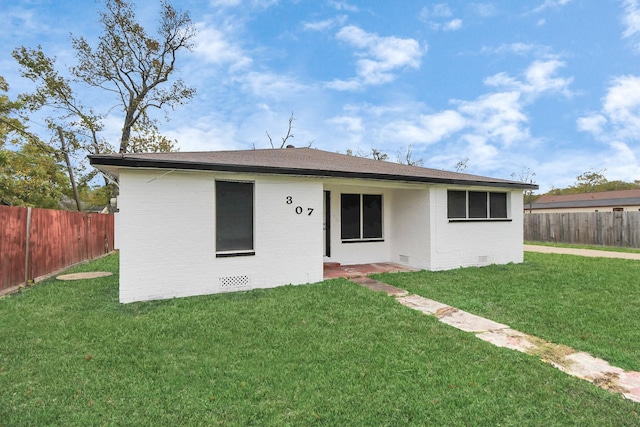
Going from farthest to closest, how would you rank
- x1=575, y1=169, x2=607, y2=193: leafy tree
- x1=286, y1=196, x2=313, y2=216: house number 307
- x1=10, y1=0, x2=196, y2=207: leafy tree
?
x1=575, y1=169, x2=607, y2=193: leafy tree
x1=10, y1=0, x2=196, y2=207: leafy tree
x1=286, y1=196, x2=313, y2=216: house number 307

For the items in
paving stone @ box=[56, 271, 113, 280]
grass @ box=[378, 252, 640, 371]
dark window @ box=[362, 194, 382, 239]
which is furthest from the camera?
dark window @ box=[362, 194, 382, 239]

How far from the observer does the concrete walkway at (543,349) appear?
2889 millimetres

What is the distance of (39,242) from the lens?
7.77 metres

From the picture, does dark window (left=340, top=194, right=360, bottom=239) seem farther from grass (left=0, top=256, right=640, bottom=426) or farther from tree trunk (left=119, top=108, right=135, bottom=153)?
tree trunk (left=119, top=108, right=135, bottom=153)

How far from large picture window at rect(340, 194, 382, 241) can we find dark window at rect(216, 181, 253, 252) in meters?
3.23

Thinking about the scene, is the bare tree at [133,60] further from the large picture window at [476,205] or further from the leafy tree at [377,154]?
Answer: the large picture window at [476,205]

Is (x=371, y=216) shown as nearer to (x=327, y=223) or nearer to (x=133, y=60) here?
(x=327, y=223)

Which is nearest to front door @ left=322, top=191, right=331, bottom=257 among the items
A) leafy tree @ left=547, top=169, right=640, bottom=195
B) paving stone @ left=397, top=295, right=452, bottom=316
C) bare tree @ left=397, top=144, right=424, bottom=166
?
paving stone @ left=397, top=295, right=452, bottom=316

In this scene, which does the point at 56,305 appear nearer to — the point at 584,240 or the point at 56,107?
the point at 56,107

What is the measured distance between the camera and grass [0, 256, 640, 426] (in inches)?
94.1

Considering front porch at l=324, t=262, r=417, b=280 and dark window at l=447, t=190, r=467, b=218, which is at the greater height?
dark window at l=447, t=190, r=467, b=218

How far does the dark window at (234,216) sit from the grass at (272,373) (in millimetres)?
1483

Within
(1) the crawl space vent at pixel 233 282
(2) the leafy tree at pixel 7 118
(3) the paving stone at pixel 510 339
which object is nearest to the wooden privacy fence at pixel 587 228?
(3) the paving stone at pixel 510 339

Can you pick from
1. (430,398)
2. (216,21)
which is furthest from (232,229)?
(216,21)
